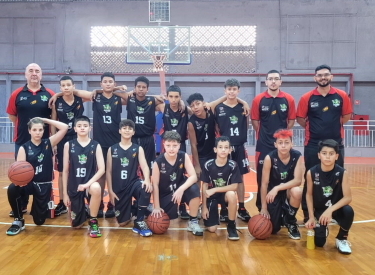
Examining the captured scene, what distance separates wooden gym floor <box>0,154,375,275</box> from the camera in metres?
3.06

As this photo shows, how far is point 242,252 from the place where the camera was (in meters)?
3.53

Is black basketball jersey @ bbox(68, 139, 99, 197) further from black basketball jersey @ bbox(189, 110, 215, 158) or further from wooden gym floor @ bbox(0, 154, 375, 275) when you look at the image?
black basketball jersey @ bbox(189, 110, 215, 158)

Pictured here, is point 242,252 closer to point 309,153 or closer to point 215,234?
point 215,234

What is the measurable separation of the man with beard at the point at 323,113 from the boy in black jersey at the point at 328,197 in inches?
31.0

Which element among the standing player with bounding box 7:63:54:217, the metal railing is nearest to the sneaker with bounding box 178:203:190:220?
the standing player with bounding box 7:63:54:217

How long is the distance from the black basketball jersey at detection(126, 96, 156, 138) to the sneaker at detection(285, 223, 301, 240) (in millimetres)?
2275

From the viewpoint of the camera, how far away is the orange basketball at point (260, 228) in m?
3.91

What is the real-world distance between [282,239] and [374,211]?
88.7 inches

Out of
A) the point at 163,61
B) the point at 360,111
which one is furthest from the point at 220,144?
the point at 360,111

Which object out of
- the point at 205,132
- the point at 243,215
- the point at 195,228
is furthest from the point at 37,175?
the point at 243,215

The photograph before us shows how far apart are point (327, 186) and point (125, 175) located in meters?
2.36

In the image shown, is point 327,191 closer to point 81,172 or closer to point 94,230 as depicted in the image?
point 94,230

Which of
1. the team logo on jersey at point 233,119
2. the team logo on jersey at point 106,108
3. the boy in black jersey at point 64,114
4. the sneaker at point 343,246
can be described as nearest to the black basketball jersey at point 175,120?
the team logo on jersey at point 233,119

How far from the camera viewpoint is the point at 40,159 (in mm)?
4504
